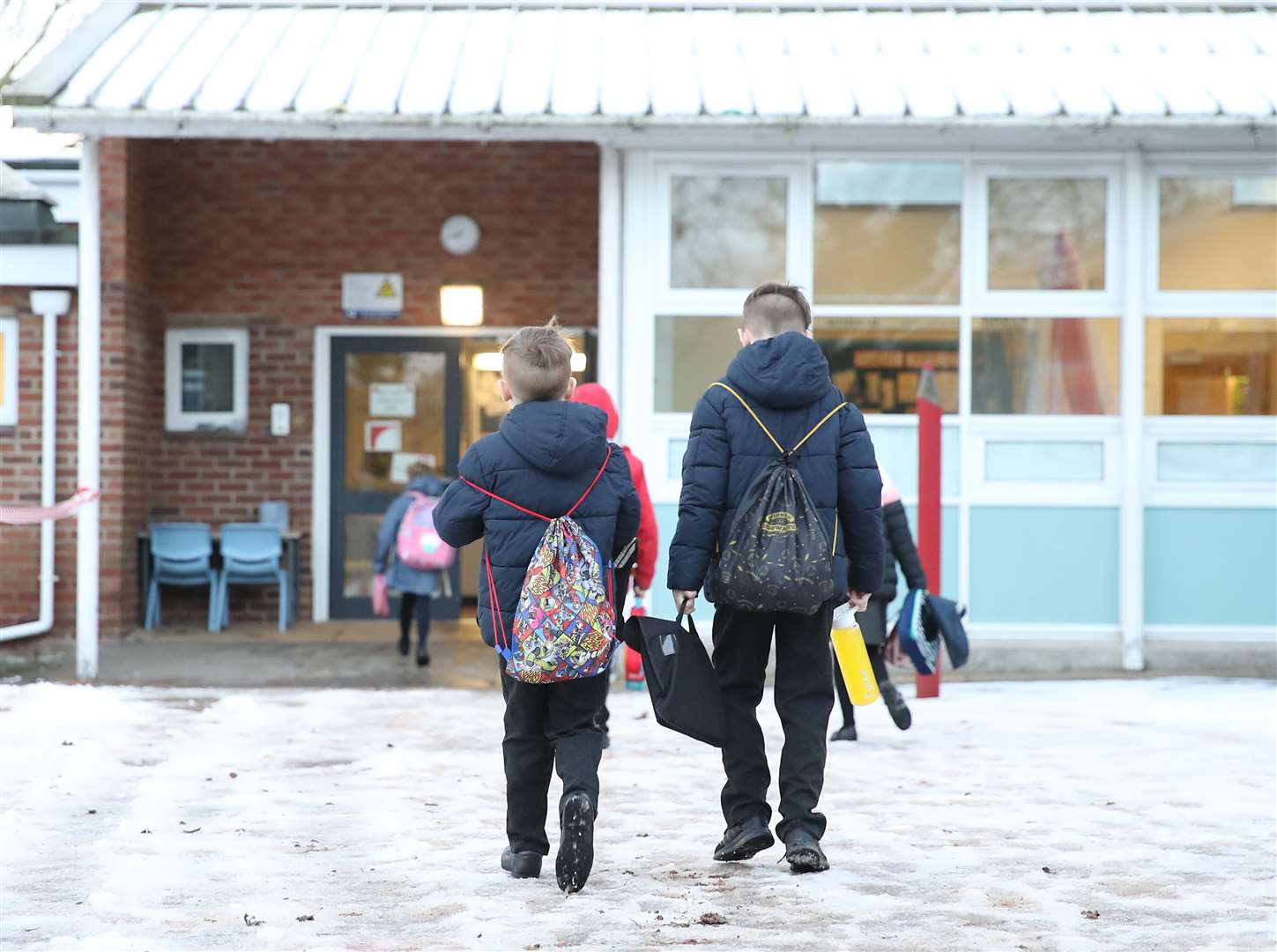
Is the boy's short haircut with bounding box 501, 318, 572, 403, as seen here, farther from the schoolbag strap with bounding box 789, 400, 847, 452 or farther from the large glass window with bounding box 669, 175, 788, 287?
the large glass window with bounding box 669, 175, 788, 287

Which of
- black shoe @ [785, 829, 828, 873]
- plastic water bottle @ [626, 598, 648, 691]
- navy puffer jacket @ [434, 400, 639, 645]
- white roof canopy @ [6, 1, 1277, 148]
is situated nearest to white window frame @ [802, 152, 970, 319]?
white roof canopy @ [6, 1, 1277, 148]

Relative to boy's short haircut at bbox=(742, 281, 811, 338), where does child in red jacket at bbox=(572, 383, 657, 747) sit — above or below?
below

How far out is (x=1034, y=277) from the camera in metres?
8.91

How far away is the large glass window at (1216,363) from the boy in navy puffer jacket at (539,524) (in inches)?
213

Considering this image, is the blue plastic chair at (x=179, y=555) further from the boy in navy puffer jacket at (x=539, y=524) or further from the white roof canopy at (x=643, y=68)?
the boy in navy puffer jacket at (x=539, y=524)

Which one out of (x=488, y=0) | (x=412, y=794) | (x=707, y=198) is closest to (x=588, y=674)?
(x=412, y=794)

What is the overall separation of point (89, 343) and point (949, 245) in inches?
196

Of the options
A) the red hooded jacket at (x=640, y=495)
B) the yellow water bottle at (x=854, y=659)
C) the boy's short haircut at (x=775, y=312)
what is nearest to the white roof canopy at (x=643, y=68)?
the red hooded jacket at (x=640, y=495)

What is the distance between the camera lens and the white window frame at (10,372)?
32.7ft

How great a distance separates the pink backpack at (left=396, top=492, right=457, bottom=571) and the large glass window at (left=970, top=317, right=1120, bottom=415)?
3358 millimetres

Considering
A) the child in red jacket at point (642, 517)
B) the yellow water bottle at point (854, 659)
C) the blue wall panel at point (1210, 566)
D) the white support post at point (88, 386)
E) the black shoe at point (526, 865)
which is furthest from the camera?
the blue wall panel at point (1210, 566)

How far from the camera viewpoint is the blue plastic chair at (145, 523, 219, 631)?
1061 centimetres

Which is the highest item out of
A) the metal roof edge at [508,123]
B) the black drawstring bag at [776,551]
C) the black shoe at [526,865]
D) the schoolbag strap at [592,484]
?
the metal roof edge at [508,123]

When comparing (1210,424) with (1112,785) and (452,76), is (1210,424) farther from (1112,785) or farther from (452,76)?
(452,76)
